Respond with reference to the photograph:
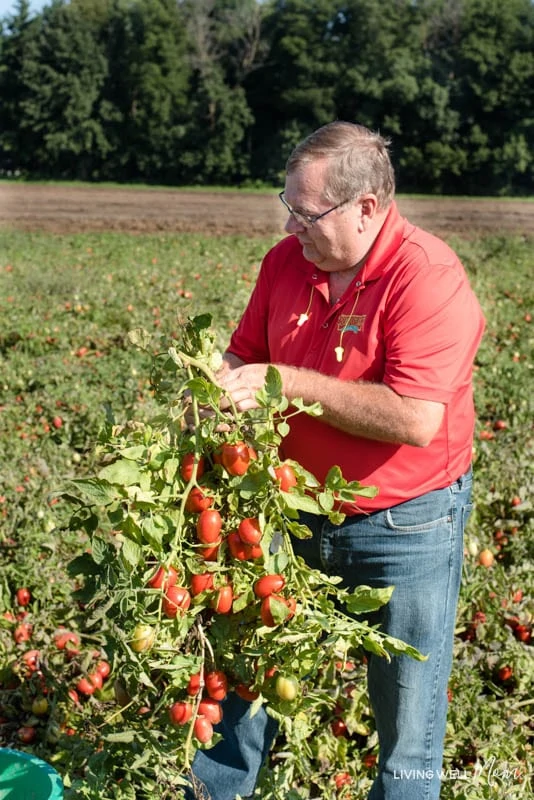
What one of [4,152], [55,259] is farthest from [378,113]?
[55,259]

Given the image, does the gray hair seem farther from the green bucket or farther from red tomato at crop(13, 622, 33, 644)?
red tomato at crop(13, 622, 33, 644)

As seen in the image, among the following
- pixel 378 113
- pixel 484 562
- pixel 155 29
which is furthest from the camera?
pixel 155 29

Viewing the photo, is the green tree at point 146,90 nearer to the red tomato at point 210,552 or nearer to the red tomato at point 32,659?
the red tomato at point 32,659

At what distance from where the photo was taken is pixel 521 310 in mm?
9273

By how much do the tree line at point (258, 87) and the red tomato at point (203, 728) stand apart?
38577 mm

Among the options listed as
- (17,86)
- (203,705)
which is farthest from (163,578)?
(17,86)

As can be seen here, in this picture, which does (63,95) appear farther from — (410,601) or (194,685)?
(194,685)

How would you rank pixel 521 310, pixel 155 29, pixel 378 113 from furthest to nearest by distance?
1. pixel 155 29
2. pixel 378 113
3. pixel 521 310

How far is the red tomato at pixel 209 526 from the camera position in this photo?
6.26ft

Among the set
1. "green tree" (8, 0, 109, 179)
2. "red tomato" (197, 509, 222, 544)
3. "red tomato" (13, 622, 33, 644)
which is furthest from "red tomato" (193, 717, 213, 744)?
"green tree" (8, 0, 109, 179)

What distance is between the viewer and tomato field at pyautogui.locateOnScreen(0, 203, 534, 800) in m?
1.92

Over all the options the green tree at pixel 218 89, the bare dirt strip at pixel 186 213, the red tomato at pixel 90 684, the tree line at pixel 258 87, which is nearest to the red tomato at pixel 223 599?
the red tomato at pixel 90 684

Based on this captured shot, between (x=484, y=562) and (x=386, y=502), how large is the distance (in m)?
1.68

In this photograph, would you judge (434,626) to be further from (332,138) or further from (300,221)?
(332,138)
